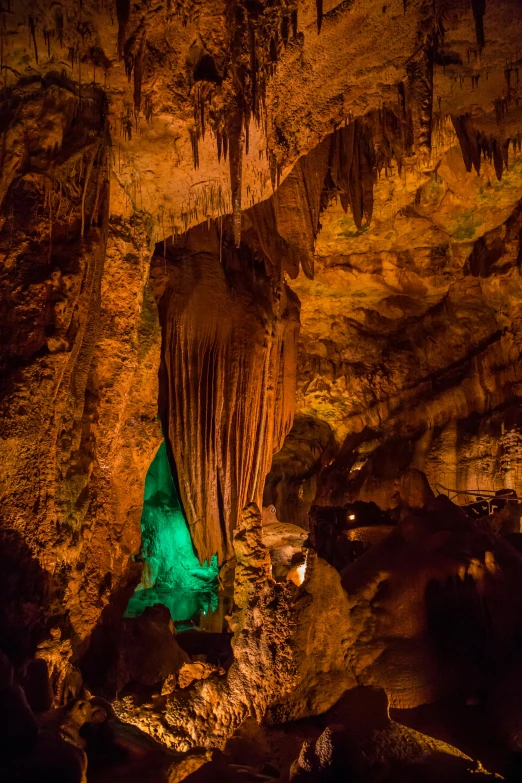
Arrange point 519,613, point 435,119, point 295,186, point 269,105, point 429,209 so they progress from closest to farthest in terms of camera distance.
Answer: point 519,613, point 269,105, point 435,119, point 295,186, point 429,209

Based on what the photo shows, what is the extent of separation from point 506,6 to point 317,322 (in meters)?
7.97

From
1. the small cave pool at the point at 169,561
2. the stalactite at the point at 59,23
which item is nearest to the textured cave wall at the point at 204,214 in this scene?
the stalactite at the point at 59,23

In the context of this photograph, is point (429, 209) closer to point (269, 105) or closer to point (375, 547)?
point (269, 105)

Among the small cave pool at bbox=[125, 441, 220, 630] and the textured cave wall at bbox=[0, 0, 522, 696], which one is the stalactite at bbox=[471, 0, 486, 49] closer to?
the textured cave wall at bbox=[0, 0, 522, 696]

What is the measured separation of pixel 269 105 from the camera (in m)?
5.33

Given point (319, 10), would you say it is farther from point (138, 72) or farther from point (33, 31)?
point (33, 31)

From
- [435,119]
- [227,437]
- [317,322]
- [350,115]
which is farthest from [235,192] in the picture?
[317,322]

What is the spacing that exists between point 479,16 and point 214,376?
5084 mm

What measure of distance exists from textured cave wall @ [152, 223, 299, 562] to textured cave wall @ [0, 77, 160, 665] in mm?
2255

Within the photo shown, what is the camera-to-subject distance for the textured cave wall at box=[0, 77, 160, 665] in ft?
14.1

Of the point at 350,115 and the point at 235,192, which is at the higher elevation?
the point at 350,115

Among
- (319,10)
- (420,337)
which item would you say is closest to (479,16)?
(319,10)

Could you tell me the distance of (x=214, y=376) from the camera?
833 cm

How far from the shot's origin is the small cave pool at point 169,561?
42.2 ft
